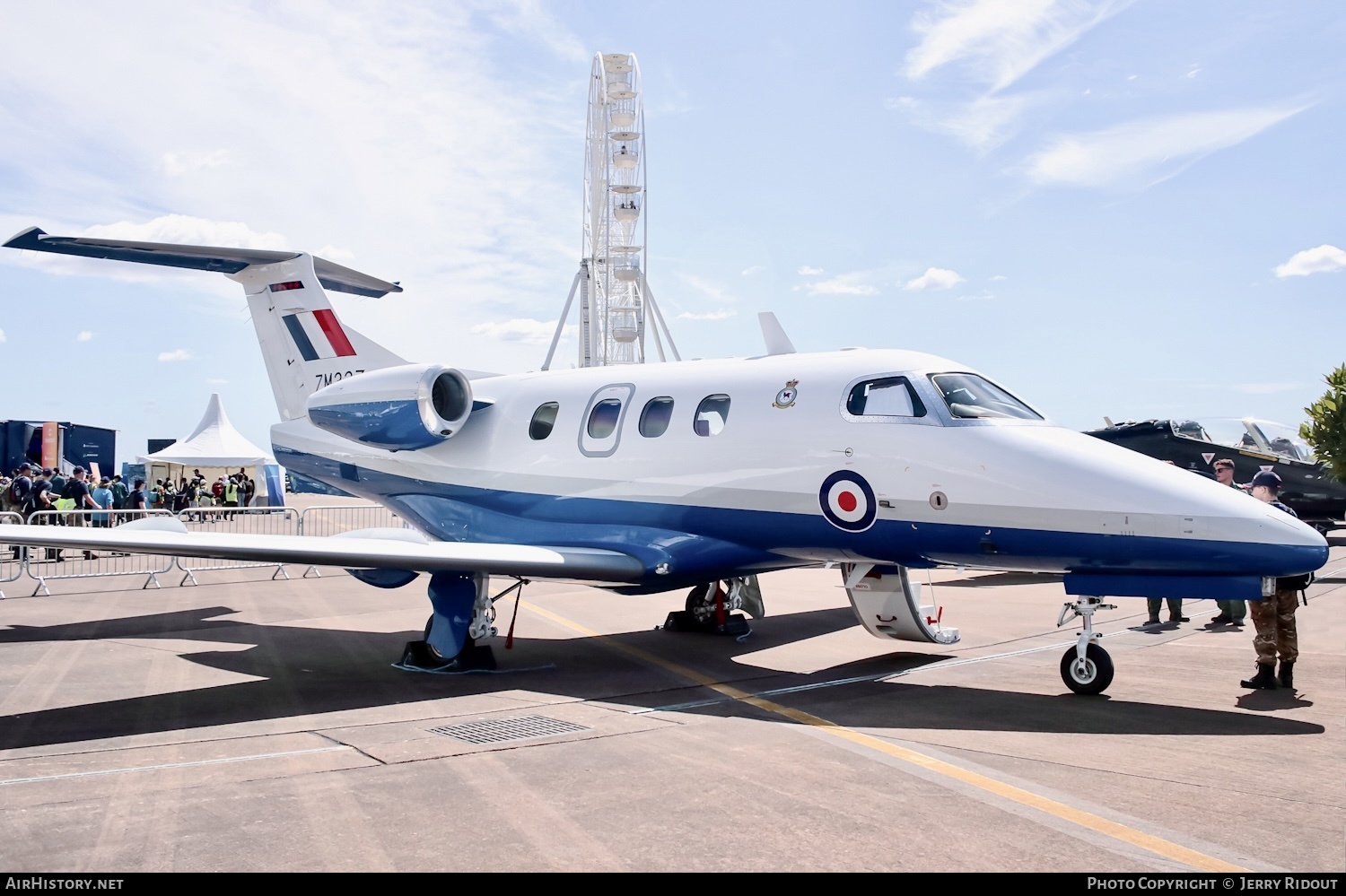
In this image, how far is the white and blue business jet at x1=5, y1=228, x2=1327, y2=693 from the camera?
727 centimetres

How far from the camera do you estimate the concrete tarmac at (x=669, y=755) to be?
4.30 meters

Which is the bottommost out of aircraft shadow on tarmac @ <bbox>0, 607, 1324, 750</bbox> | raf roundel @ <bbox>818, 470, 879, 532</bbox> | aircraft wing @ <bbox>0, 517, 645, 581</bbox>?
aircraft shadow on tarmac @ <bbox>0, 607, 1324, 750</bbox>

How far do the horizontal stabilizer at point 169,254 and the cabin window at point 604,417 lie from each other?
6048 mm

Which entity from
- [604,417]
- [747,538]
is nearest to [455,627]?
[604,417]

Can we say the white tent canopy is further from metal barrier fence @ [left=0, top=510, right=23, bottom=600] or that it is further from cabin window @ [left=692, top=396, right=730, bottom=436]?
cabin window @ [left=692, top=396, right=730, bottom=436]

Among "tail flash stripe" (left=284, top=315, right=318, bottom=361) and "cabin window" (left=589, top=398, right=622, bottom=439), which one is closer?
"cabin window" (left=589, top=398, right=622, bottom=439)

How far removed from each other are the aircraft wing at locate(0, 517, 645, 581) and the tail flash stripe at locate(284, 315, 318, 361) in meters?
5.09

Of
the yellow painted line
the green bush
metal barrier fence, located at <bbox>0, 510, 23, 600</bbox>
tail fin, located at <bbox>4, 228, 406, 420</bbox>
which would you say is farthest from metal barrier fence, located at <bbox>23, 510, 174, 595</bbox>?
the green bush

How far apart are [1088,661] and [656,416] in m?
4.65

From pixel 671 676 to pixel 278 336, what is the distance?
8613 millimetres

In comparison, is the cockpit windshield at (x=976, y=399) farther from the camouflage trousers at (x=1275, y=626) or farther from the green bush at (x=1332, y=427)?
the green bush at (x=1332, y=427)

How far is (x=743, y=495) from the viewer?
904cm

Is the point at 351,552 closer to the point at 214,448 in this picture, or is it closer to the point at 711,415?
the point at 711,415

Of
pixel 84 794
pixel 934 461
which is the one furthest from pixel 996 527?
pixel 84 794
